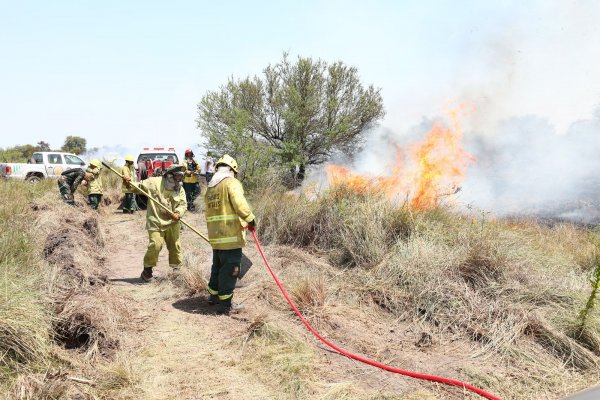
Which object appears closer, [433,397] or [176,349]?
[433,397]

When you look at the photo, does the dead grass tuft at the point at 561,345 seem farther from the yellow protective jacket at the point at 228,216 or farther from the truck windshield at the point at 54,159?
the truck windshield at the point at 54,159

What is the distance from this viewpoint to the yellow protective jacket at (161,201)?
5.64 meters

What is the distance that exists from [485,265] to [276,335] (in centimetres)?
266

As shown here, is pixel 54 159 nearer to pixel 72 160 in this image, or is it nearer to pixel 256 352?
pixel 72 160

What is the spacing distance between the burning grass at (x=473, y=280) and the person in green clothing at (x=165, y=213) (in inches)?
84.6

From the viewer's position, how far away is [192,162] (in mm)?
10953

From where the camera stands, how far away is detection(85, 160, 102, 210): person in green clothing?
966cm

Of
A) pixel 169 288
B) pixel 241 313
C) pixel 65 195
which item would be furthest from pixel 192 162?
pixel 241 313

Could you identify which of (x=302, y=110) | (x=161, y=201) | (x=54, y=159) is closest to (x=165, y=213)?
(x=161, y=201)

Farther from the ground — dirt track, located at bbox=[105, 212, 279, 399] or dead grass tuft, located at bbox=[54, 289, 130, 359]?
dead grass tuft, located at bbox=[54, 289, 130, 359]

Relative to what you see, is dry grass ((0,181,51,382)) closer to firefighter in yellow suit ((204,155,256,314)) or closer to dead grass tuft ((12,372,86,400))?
dead grass tuft ((12,372,86,400))

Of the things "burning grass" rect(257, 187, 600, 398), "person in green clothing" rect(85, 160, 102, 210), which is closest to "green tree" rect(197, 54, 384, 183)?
"person in green clothing" rect(85, 160, 102, 210)

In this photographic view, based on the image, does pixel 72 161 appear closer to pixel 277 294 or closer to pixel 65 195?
pixel 65 195

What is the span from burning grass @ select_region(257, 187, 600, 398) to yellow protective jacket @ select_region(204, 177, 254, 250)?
1.00 meters
